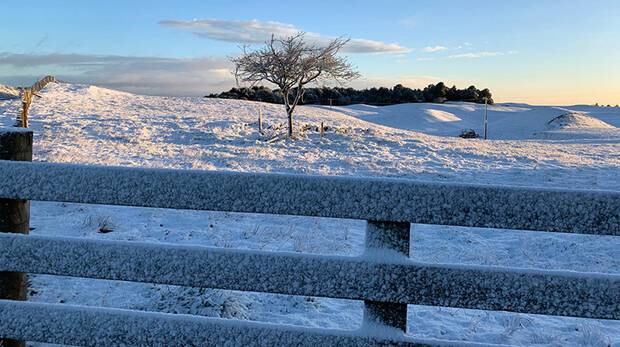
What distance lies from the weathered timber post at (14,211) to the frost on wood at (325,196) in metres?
0.15

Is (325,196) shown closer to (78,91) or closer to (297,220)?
(297,220)

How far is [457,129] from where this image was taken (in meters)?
44.2

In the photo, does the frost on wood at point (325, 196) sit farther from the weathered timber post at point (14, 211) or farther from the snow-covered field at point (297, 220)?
the snow-covered field at point (297, 220)

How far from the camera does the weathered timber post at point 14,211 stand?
228 cm

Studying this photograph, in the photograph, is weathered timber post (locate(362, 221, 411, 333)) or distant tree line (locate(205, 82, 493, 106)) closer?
weathered timber post (locate(362, 221, 411, 333))

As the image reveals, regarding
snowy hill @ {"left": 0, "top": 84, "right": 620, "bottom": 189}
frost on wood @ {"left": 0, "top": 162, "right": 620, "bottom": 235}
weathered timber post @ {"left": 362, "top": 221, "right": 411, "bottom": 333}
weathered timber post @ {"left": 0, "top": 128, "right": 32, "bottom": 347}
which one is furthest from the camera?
snowy hill @ {"left": 0, "top": 84, "right": 620, "bottom": 189}

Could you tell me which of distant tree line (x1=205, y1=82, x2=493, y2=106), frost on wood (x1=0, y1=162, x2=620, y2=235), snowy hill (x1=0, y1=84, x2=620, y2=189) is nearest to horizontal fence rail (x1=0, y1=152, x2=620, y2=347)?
frost on wood (x1=0, y1=162, x2=620, y2=235)

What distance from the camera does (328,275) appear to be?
1.97 m

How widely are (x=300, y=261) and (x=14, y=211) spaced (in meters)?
1.25

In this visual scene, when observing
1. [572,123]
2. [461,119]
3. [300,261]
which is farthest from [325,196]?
[461,119]

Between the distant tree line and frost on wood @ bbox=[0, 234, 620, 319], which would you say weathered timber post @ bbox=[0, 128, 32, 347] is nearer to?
frost on wood @ bbox=[0, 234, 620, 319]

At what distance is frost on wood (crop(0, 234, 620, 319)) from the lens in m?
1.85

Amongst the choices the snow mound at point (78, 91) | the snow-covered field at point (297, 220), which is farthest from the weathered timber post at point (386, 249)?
the snow mound at point (78, 91)

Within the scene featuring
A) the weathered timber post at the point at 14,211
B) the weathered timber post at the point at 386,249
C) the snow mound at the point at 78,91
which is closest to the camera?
the weathered timber post at the point at 386,249
